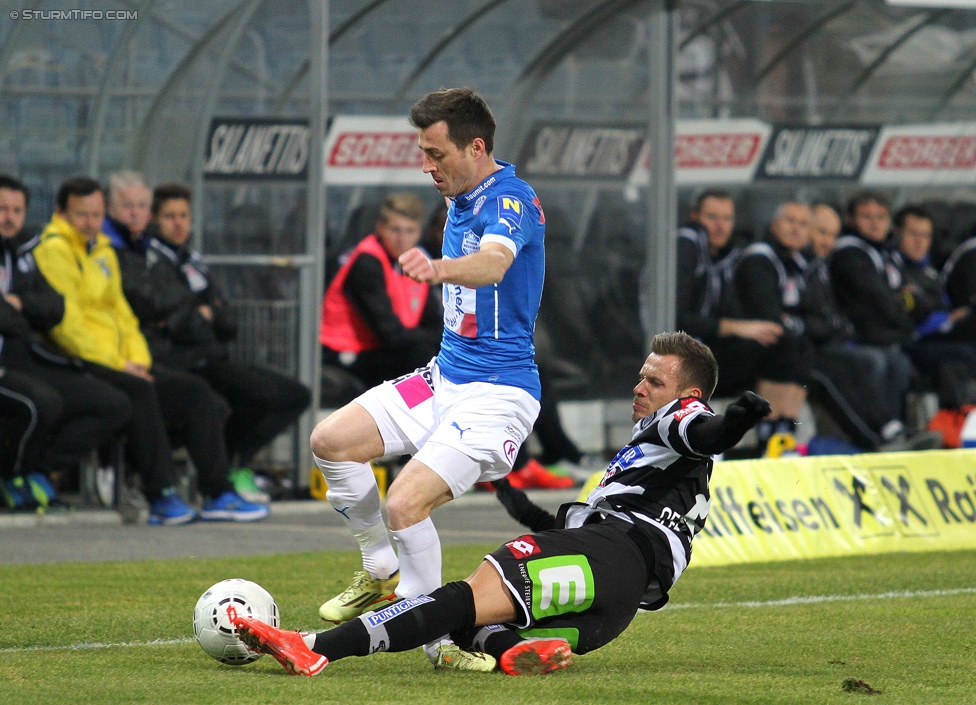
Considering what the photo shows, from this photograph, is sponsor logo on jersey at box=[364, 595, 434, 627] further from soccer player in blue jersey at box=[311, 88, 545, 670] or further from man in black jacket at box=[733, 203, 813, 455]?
man in black jacket at box=[733, 203, 813, 455]


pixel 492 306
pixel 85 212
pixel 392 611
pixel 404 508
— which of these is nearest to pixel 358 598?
pixel 404 508

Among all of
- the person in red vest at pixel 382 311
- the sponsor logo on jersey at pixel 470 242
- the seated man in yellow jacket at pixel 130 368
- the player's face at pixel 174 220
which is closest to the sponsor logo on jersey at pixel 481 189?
the sponsor logo on jersey at pixel 470 242

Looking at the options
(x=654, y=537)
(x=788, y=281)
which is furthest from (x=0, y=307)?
(x=788, y=281)

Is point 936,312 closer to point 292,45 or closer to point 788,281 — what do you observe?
point 788,281

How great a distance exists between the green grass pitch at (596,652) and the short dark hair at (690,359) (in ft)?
2.91

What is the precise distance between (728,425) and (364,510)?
1.65 meters

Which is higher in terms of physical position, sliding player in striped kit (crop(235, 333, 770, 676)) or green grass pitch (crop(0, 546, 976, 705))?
sliding player in striped kit (crop(235, 333, 770, 676))

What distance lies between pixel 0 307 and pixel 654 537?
4996 mm

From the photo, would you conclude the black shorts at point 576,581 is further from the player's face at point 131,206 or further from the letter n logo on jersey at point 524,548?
the player's face at point 131,206

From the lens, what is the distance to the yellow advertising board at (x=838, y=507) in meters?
8.35

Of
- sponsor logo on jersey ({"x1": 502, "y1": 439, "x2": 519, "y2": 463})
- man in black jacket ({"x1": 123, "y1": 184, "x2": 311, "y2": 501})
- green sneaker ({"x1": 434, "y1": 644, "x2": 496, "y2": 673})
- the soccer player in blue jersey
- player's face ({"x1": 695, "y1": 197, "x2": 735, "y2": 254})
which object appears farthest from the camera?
player's face ({"x1": 695, "y1": 197, "x2": 735, "y2": 254})

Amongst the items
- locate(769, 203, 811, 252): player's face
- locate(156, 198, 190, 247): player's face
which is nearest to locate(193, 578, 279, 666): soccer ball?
locate(156, 198, 190, 247): player's face

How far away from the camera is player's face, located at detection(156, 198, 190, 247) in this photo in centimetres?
1015

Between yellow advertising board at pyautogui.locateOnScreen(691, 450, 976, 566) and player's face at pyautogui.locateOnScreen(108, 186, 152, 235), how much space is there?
382 cm
